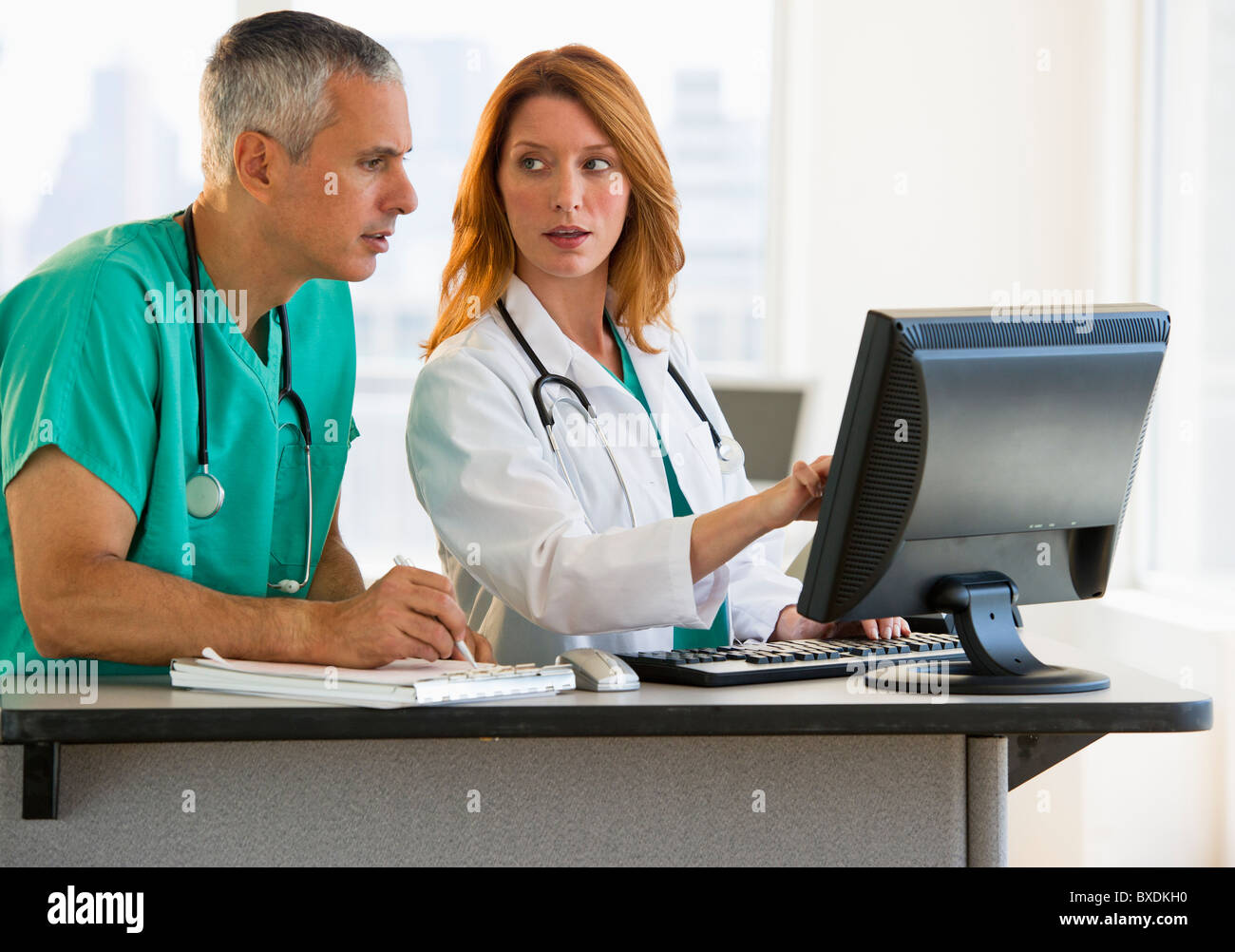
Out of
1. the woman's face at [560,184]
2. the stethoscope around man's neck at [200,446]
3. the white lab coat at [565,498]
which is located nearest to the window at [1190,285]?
the white lab coat at [565,498]

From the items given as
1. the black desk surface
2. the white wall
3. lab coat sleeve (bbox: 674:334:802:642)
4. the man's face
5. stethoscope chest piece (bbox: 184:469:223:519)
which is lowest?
the black desk surface

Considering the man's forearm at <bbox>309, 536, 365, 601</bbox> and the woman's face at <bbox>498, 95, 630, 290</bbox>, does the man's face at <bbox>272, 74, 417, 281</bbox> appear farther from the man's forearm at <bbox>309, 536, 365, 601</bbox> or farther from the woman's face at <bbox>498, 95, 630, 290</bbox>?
the man's forearm at <bbox>309, 536, 365, 601</bbox>

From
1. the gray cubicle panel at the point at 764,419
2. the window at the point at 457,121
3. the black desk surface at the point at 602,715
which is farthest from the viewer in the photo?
the window at the point at 457,121

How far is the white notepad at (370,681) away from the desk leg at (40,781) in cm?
13

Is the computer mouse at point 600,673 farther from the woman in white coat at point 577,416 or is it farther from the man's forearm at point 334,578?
the man's forearm at point 334,578

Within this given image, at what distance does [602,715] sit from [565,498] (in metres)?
0.40

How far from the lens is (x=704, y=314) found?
420 cm

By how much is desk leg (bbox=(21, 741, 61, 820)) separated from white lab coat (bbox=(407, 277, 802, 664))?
1.68 feet

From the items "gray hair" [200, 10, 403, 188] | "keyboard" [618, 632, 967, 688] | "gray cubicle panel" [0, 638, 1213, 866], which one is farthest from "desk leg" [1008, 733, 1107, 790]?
"gray hair" [200, 10, 403, 188]


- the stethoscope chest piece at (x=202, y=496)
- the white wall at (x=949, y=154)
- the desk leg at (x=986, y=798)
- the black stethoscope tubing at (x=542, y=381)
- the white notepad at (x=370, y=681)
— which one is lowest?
the desk leg at (x=986, y=798)

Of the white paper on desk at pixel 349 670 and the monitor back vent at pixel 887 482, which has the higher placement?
the monitor back vent at pixel 887 482

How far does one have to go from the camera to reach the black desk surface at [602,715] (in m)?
1.17

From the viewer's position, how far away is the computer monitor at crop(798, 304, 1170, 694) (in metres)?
1.21

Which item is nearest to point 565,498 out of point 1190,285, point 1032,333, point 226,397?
point 226,397
